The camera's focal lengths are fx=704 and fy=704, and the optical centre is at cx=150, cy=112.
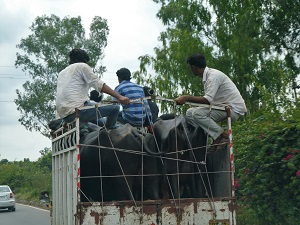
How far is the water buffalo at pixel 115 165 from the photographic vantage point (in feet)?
25.3

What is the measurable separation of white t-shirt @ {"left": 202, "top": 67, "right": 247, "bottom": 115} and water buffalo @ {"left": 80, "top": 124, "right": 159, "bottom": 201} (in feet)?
Answer: 3.69

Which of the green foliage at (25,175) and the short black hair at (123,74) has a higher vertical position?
the green foliage at (25,175)

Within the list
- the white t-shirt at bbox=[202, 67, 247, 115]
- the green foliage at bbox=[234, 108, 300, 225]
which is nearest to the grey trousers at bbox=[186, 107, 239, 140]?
the white t-shirt at bbox=[202, 67, 247, 115]

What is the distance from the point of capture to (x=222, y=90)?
8492 millimetres

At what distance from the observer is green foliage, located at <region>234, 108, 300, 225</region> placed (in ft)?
39.9

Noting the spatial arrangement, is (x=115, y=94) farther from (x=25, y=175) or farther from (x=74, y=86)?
(x=25, y=175)

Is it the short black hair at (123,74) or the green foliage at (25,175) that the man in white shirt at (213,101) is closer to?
the short black hair at (123,74)

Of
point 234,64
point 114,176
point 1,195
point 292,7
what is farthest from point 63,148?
point 1,195

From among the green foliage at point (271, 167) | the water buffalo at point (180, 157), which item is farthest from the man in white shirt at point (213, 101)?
the green foliage at point (271, 167)

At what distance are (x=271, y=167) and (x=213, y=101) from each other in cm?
445

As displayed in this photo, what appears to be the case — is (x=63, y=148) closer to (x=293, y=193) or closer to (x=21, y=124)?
(x=293, y=193)

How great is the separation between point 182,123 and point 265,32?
467 inches

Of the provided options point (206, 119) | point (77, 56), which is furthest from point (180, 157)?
point (77, 56)

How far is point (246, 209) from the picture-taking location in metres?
14.5
